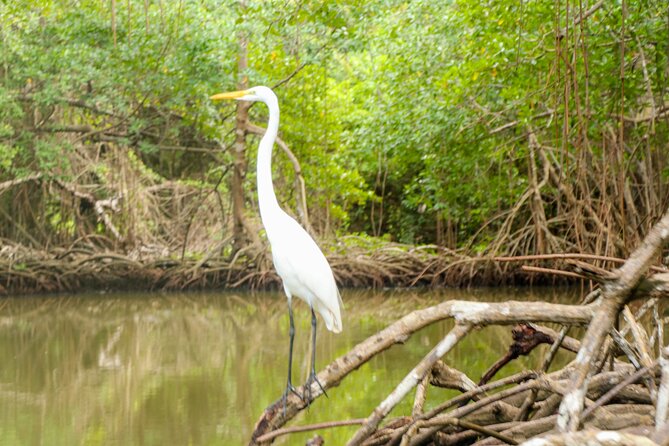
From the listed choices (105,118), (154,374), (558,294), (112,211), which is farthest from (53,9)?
(558,294)

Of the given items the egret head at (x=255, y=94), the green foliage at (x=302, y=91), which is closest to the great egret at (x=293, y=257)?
the egret head at (x=255, y=94)

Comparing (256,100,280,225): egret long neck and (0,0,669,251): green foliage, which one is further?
(0,0,669,251): green foliage

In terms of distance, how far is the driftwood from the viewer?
243 cm

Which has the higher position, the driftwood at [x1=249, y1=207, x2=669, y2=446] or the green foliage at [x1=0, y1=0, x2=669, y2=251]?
the green foliage at [x1=0, y1=0, x2=669, y2=251]

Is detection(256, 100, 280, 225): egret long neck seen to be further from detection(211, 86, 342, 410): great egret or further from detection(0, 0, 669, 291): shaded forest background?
detection(0, 0, 669, 291): shaded forest background

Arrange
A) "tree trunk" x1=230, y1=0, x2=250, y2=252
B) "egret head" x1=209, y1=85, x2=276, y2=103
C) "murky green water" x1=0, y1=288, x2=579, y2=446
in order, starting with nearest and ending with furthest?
"egret head" x1=209, y1=85, x2=276, y2=103, "murky green water" x1=0, y1=288, x2=579, y2=446, "tree trunk" x1=230, y1=0, x2=250, y2=252

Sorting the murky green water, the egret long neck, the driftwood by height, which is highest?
the egret long neck

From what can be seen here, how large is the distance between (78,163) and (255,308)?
4259mm

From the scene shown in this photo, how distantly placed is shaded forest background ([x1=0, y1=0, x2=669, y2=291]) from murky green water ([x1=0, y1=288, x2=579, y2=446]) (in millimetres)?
887

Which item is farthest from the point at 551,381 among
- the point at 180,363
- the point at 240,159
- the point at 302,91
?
the point at 302,91

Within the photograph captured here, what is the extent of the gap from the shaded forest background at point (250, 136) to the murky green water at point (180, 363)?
887 mm

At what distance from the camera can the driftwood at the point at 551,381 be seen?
243 centimetres

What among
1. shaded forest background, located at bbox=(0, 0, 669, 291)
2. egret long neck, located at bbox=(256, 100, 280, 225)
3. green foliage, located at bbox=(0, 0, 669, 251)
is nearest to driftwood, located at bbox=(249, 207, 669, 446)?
egret long neck, located at bbox=(256, 100, 280, 225)

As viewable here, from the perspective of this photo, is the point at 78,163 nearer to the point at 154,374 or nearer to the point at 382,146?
the point at 382,146
